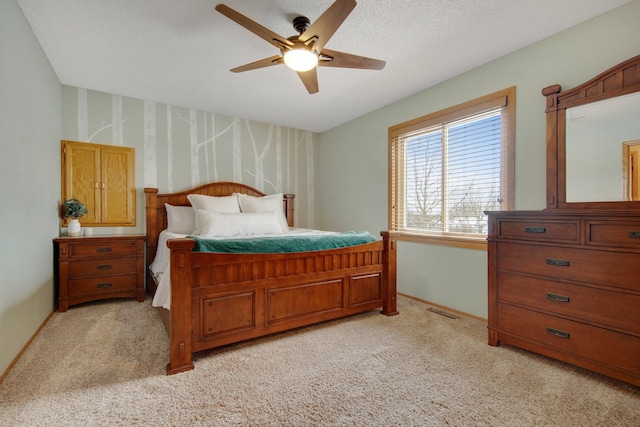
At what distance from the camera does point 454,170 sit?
118 inches

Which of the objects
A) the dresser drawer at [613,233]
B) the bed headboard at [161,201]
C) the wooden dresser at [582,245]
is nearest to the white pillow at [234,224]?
the bed headboard at [161,201]

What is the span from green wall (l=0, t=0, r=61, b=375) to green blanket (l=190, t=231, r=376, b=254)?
110cm

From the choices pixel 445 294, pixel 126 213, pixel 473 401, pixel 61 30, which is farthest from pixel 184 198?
pixel 473 401

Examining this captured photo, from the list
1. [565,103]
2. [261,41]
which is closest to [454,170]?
[565,103]

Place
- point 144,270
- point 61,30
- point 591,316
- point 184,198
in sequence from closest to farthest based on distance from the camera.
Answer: point 591,316 < point 61,30 < point 144,270 < point 184,198

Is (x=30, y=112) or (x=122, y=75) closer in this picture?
(x=30, y=112)

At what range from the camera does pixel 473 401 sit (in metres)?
1.50

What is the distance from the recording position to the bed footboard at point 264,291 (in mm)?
1786

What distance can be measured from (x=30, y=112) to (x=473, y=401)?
3497mm

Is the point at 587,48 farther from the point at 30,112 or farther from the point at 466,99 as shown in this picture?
the point at 30,112

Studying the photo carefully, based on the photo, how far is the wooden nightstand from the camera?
2.84m

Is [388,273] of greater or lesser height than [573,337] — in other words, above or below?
above

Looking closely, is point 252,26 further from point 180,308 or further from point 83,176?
point 83,176

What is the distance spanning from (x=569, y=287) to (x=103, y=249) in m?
3.99
